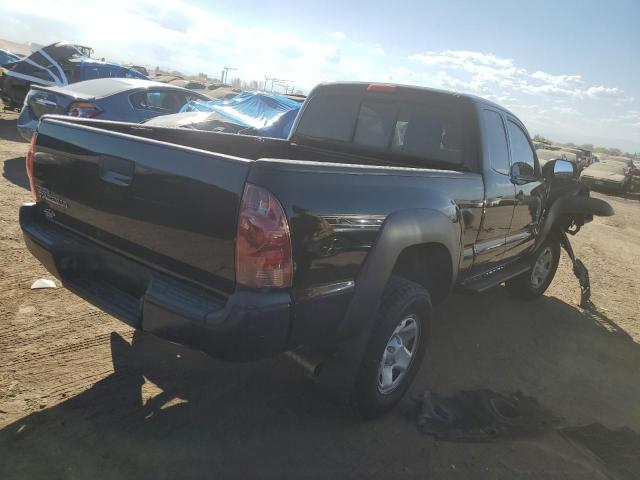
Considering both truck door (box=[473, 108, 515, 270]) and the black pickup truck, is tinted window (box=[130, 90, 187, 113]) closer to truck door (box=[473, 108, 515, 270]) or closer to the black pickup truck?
the black pickup truck

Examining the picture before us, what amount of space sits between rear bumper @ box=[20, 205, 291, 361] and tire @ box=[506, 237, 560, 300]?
4017 mm

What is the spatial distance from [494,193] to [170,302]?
2671 mm

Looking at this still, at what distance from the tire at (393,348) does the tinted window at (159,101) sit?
23.6 feet

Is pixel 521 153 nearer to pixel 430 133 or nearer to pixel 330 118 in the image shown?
pixel 430 133

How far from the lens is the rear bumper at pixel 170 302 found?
2.02 m

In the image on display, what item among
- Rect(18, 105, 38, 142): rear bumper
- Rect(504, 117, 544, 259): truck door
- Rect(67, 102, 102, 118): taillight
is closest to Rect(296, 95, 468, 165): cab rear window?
Rect(504, 117, 544, 259): truck door

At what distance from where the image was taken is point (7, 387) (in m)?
2.75

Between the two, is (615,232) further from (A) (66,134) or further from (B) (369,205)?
(A) (66,134)

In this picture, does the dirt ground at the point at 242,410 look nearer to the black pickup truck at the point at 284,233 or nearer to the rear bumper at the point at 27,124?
the black pickup truck at the point at 284,233

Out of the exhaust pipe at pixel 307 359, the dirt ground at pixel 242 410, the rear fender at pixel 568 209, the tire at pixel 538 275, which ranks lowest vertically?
the dirt ground at pixel 242 410

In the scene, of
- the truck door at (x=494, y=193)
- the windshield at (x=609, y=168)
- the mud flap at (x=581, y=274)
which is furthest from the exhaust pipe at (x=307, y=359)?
the windshield at (x=609, y=168)

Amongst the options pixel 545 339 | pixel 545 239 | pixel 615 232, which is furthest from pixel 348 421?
pixel 615 232

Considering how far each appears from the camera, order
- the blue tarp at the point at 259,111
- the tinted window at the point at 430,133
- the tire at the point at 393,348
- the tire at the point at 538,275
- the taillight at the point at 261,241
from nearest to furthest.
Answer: the taillight at the point at 261,241, the tire at the point at 393,348, the tinted window at the point at 430,133, the tire at the point at 538,275, the blue tarp at the point at 259,111

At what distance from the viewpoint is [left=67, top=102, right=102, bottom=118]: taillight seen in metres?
7.70
